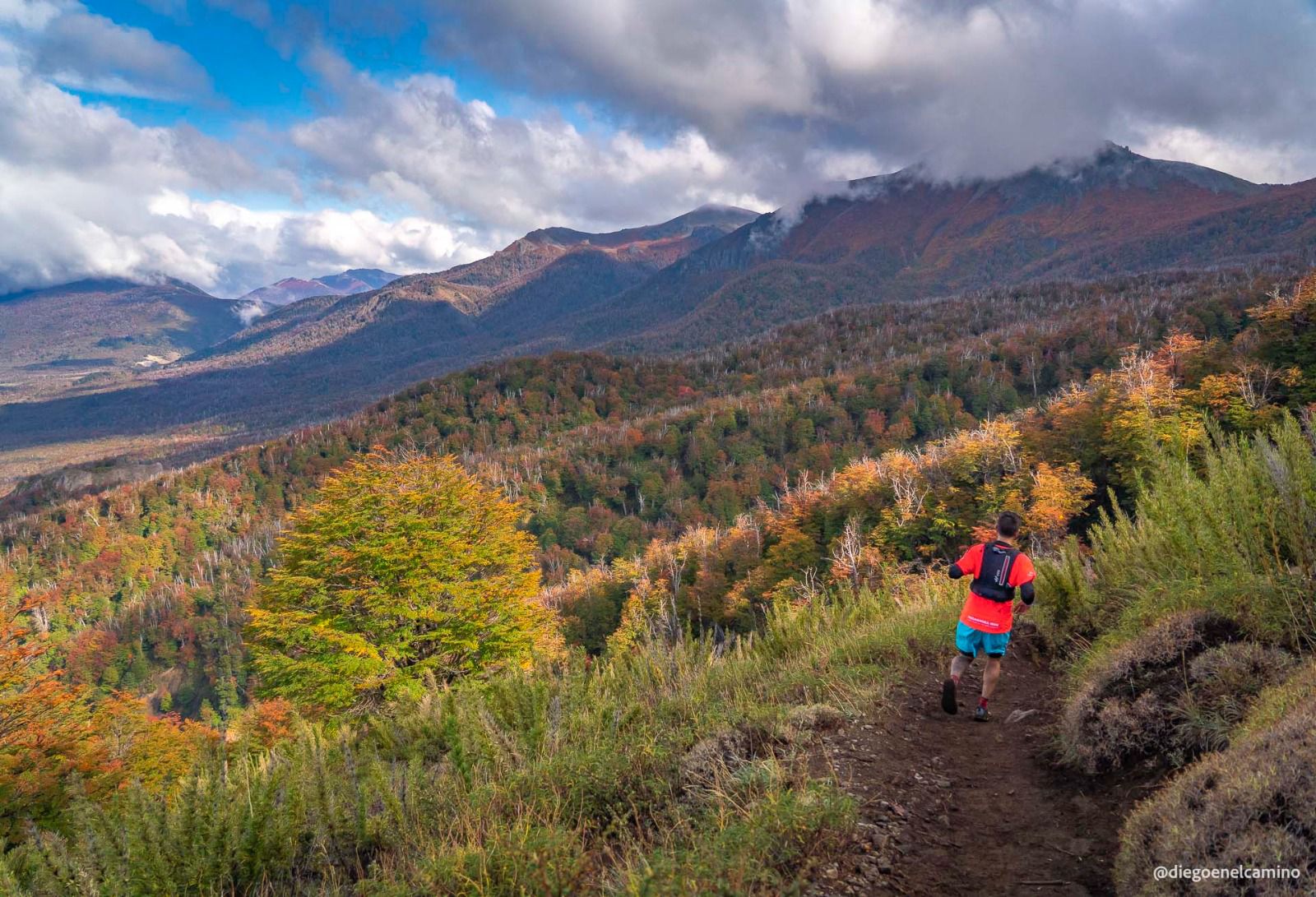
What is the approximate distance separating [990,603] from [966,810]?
2349mm

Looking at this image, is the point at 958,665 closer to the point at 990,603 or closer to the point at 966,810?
the point at 990,603

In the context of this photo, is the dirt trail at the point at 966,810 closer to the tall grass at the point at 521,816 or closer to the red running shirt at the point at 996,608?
the tall grass at the point at 521,816

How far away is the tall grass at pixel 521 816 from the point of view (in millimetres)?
2949

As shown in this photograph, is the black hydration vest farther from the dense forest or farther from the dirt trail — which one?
the dirt trail

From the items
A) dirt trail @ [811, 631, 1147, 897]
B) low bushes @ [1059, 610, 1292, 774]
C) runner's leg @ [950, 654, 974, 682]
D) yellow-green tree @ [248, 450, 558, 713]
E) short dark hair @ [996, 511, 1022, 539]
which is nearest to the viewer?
dirt trail @ [811, 631, 1147, 897]

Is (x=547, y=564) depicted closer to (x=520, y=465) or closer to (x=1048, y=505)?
(x=520, y=465)

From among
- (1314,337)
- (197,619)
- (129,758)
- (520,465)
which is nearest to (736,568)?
(1314,337)

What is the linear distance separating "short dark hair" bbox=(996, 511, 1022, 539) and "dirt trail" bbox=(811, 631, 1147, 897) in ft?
4.94

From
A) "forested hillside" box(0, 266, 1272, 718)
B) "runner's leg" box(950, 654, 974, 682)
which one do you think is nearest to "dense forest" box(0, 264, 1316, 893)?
"runner's leg" box(950, 654, 974, 682)

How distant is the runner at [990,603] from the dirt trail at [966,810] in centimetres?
51

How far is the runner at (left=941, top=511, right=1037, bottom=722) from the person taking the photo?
221 inches

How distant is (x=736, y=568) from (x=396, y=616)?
1661 inches

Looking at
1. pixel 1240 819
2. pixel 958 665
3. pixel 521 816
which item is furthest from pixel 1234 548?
pixel 521 816

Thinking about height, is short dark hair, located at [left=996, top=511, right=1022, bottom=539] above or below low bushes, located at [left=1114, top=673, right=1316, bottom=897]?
above
